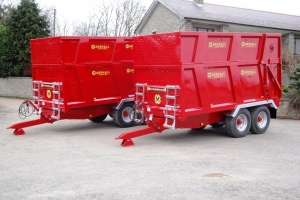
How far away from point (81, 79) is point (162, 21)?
15.2 metres

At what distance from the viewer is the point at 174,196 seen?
19.5ft

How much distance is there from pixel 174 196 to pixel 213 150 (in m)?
3.44

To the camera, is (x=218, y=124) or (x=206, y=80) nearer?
(x=206, y=80)

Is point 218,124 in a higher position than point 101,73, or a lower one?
lower

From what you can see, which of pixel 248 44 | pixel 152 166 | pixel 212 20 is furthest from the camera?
pixel 212 20

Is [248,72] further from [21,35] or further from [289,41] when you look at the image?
[289,41]

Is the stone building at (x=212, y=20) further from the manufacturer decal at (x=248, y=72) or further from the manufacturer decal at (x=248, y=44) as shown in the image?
the manufacturer decal at (x=248, y=72)

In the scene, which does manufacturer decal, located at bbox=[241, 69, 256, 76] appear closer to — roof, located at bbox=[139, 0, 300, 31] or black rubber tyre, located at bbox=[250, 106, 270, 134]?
black rubber tyre, located at bbox=[250, 106, 270, 134]

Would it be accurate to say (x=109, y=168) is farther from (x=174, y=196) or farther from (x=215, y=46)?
(x=215, y=46)

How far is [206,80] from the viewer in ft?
32.4

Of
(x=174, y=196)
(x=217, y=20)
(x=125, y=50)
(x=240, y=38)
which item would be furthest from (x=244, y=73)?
(x=217, y=20)

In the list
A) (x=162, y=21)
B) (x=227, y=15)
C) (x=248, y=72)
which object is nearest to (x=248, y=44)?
(x=248, y=72)

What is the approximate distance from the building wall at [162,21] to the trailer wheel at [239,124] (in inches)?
520

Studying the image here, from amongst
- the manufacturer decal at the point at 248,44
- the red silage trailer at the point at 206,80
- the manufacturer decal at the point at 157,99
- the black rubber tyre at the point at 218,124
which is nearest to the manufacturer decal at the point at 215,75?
the red silage trailer at the point at 206,80
